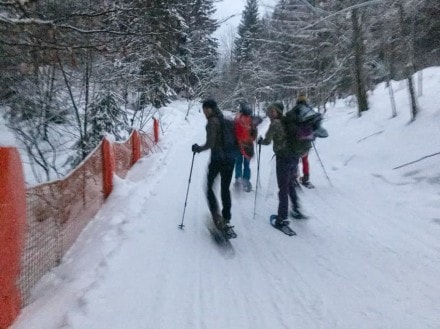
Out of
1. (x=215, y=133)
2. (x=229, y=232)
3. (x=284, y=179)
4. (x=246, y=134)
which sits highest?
(x=215, y=133)

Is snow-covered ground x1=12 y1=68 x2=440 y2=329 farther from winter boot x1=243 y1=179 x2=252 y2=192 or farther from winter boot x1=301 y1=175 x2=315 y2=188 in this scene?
winter boot x1=301 y1=175 x2=315 y2=188

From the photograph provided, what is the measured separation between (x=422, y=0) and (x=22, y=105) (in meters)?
10.4

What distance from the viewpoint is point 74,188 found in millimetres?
5883

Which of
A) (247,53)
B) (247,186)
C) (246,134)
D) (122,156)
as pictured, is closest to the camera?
(246,134)

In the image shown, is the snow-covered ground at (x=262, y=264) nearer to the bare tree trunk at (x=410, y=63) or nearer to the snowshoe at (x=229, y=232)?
the snowshoe at (x=229, y=232)

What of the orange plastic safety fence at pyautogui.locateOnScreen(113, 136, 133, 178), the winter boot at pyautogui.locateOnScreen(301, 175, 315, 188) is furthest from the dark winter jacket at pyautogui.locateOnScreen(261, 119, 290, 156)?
the orange plastic safety fence at pyautogui.locateOnScreen(113, 136, 133, 178)

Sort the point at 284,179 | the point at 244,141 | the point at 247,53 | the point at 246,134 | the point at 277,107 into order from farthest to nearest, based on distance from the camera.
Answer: the point at 247,53 < the point at 246,134 < the point at 244,141 < the point at 277,107 < the point at 284,179

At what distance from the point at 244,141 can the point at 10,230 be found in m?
5.28

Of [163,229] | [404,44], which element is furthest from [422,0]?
[163,229]

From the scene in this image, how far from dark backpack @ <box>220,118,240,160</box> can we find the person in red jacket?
1.71m

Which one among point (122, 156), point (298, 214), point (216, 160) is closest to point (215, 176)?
point (216, 160)

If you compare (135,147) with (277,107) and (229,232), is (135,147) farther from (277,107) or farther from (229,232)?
(229,232)

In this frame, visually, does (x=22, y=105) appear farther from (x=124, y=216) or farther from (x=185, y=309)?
(x=185, y=309)

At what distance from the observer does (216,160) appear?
585cm
